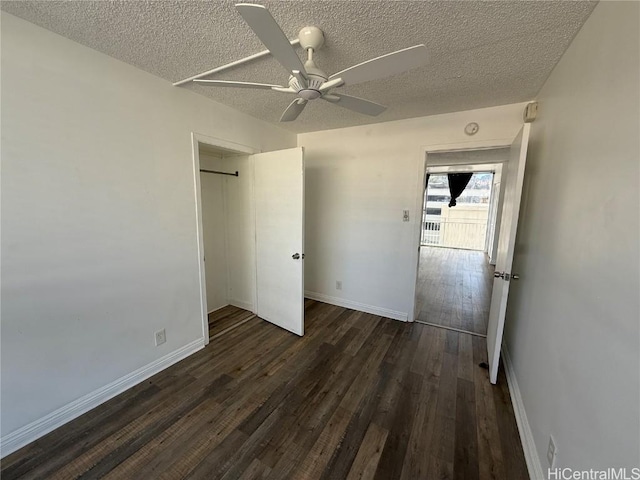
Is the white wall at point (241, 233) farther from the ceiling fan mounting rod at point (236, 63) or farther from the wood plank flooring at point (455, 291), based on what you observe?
the wood plank flooring at point (455, 291)

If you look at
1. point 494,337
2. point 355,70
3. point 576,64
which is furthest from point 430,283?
point 355,70

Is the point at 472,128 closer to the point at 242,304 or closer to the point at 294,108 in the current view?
the point at 294,108

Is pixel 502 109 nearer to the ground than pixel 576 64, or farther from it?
farther from it

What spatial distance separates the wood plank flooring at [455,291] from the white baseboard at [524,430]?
96 centimetres

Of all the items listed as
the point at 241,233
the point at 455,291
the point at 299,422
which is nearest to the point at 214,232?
Answer: the point at 241,233

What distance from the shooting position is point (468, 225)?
7.89 meters

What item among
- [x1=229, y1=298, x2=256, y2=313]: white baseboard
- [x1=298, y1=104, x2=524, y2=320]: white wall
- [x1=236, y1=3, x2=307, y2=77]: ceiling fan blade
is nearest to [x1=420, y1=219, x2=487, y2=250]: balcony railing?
[x1=298, y1=104, x2=524, y2=320]: white wall

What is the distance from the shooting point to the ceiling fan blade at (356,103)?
153 centimetres

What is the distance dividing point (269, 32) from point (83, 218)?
164 cm

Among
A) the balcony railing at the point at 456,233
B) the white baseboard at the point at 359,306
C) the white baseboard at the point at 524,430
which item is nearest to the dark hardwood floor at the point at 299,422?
the white baseboard at the point at 524,430

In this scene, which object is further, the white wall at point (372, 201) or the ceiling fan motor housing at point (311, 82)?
the white wall at point (372, 201)

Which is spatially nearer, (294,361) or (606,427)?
(606,427)

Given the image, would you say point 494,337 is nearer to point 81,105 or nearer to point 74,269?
point 74,269

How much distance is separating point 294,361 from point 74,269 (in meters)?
1.78
